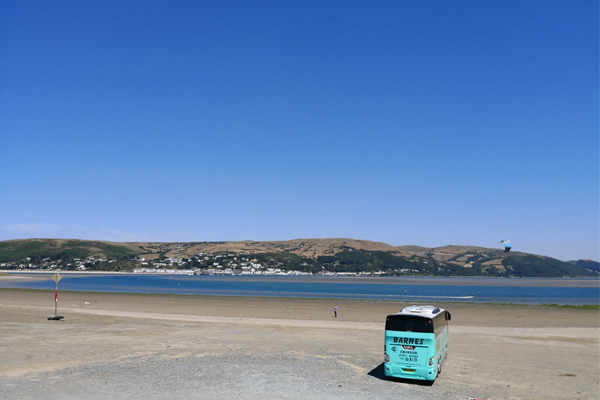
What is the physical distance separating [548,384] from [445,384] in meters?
4.57

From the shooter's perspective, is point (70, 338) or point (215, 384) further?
point (70, 338)

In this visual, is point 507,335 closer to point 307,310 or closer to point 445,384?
point 445,384

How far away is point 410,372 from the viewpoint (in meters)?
17.4

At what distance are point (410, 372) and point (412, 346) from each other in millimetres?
1072

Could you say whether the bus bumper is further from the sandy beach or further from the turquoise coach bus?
the sandy beach

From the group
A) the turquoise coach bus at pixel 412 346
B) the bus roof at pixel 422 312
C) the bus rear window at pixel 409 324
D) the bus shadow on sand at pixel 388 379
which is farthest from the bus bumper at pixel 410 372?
the bus roof at pixel 422 312

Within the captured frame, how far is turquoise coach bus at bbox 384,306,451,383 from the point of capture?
17125 millimetres

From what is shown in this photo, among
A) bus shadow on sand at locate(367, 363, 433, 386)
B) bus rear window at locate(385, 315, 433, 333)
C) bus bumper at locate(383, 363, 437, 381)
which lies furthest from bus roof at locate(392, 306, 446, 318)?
bus shadow on sand at locate(367, 363, 433, 386)

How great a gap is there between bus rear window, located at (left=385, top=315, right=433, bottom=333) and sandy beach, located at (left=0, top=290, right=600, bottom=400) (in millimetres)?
2221

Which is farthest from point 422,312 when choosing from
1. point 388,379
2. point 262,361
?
point 262,361

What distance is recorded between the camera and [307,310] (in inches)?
2217

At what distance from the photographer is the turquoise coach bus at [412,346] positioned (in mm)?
17125

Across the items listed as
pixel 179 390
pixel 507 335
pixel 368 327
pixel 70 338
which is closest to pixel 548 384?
pixel 179 390

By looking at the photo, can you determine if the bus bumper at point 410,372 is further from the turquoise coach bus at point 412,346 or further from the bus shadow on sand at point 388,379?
the bus shadow on sand at point 388,379
